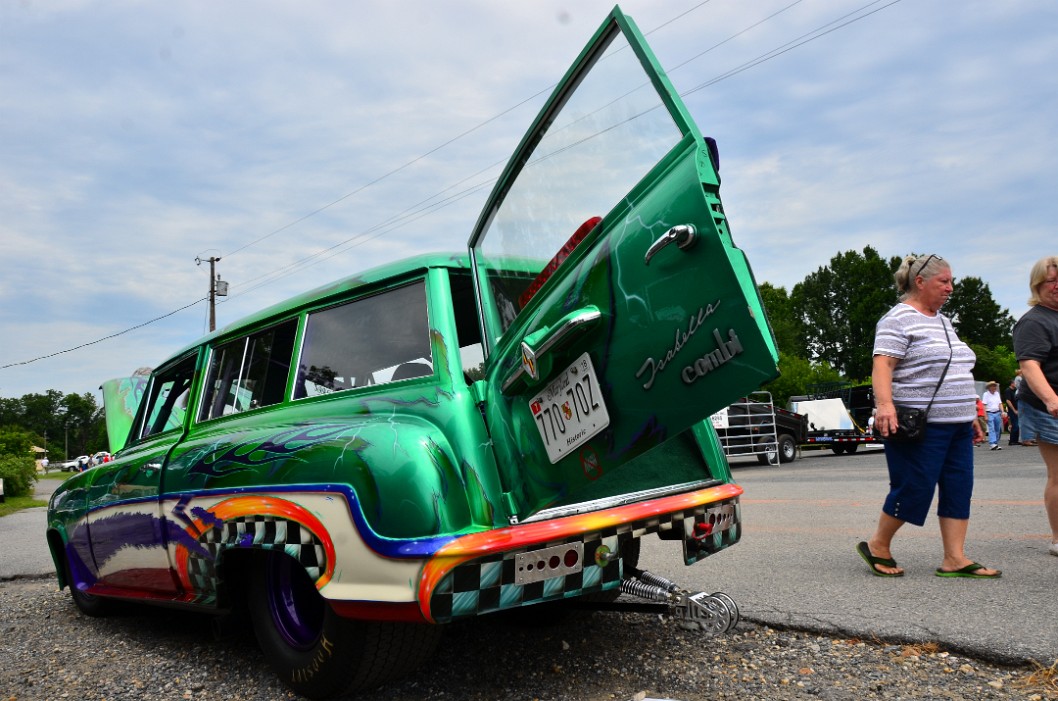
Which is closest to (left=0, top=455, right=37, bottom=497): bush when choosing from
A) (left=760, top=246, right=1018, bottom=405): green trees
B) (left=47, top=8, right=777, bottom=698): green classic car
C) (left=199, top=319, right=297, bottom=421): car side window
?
(left=199, top=319, right=297, bottom=421): car side window

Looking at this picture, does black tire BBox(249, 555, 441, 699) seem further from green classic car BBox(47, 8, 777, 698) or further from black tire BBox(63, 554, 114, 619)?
black tire BBox(63, 554, 114, 619)

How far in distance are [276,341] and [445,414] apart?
1.24 m

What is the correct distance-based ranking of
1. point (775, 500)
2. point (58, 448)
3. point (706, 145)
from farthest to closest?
1. point (58, 448)
2. point (775, 500)
3. point (706, 145)

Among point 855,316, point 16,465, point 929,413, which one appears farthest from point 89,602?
point 855,316

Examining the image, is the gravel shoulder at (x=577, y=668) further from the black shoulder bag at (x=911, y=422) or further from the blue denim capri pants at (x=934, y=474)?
the black shoulder bag at (x=911, y=422)

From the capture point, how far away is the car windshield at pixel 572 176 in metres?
2.29

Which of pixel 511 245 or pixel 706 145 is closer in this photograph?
pixel 706 145

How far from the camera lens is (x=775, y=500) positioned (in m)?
8.73

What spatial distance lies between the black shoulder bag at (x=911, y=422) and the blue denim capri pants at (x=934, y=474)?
55mm

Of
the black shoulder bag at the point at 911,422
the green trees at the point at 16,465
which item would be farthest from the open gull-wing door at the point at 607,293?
the green trees at the point at 16,465

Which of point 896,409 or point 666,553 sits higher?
point 896,409

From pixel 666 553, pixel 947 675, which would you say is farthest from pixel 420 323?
pixel 666 553

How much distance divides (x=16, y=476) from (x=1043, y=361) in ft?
73.5

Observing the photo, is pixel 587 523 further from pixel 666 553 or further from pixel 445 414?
pixel 666 553
